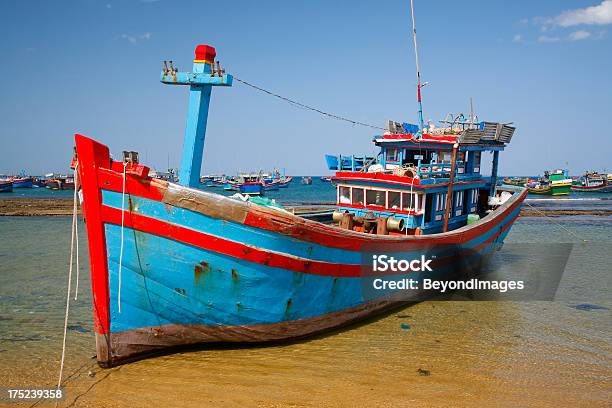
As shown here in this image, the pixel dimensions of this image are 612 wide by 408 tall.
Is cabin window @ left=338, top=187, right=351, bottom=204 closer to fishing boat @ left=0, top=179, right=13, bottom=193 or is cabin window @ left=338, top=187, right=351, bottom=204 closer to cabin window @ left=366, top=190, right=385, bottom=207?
cabin window @ left=366, top=190, right=385, bottom=207

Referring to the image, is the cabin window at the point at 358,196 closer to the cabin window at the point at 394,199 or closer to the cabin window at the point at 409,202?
the cabin window at the point at 394,199

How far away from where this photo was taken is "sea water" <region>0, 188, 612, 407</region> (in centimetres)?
619

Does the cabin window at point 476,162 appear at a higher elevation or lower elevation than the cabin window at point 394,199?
higher

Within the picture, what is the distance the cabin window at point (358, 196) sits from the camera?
38.8 ft

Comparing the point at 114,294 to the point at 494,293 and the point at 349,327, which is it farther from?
the point at 494,293

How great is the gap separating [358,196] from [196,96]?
17.1ft

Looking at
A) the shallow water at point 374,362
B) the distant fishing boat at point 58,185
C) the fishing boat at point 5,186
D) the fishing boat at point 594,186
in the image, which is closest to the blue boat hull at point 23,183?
the distant fishing boat at point 58,185

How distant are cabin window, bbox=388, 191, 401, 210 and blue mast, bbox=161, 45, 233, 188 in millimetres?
5070

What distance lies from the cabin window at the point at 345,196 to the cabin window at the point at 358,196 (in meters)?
0.16

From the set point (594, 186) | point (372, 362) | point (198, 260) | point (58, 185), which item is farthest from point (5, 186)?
point (594, 186)

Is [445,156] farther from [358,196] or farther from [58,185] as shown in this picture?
[58,185]

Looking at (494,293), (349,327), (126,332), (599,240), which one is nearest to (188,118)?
(126,332)

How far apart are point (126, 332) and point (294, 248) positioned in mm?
2773

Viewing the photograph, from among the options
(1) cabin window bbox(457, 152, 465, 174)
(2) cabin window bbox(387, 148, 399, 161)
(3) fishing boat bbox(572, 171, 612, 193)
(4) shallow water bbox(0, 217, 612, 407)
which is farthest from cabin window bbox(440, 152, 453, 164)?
(3) fishing boat bbox(572, 171, 612, 193)
